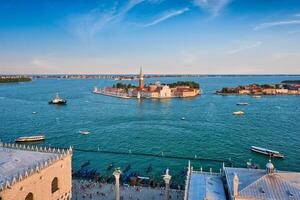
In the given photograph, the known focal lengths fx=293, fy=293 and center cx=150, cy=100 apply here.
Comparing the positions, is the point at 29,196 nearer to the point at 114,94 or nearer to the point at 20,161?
the point at 20,161

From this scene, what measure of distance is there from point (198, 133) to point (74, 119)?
3004cm

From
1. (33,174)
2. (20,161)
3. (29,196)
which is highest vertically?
(20,161)

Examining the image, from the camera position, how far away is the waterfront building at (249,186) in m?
15.2

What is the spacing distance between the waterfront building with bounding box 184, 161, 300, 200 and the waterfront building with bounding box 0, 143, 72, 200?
9339 mm

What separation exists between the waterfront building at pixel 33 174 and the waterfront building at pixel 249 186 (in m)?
9.34

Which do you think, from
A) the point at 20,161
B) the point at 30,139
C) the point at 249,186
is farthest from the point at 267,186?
the point at 30,139

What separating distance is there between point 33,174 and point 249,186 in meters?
12.9

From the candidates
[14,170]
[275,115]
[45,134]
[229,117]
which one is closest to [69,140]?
[45,134]

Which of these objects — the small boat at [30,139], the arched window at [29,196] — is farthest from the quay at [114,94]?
the arched window at [29,196]

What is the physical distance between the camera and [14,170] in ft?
60.4

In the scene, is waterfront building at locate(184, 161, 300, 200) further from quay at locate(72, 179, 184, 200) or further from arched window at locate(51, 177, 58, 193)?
arched window at locate(51, 177, 58, 193)

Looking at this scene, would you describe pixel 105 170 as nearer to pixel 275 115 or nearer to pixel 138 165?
pixel 138 165

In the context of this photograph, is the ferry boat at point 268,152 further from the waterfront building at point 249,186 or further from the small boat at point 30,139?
the small boat at point 30,139

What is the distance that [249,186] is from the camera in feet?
51.9
